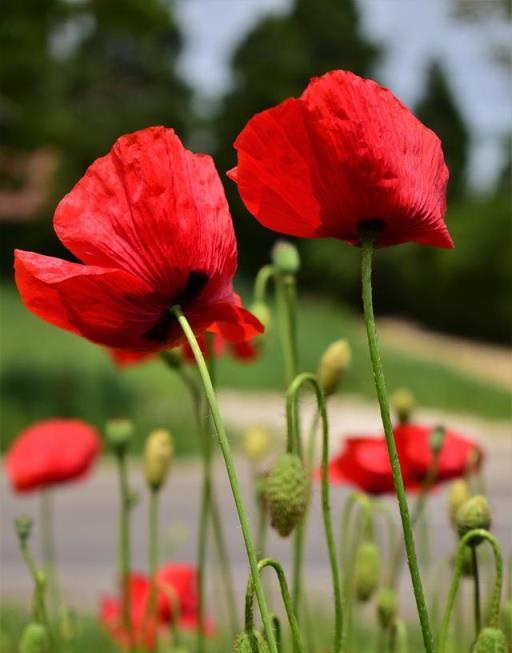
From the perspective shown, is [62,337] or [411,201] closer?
[411,201]

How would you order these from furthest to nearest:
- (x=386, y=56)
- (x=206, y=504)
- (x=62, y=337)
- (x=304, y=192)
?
1. (x=386, y=56)
2. (x=62, y=337)
3. (x=206, y=504)
4. (x=304, y=192)

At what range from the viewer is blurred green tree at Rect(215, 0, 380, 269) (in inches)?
985

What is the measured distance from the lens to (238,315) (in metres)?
0.79

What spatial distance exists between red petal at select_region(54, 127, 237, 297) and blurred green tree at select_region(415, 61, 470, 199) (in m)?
24.7

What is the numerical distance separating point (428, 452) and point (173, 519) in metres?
5.27

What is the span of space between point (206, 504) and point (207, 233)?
1.44 ft

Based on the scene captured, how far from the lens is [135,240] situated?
29.5 inches

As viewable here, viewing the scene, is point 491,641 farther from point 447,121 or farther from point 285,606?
point 447,121

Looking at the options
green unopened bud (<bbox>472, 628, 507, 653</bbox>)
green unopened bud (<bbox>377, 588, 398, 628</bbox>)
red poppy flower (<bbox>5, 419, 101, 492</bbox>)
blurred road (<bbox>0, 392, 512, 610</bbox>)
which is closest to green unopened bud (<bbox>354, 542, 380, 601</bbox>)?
green unopened bud (<bbox>377, 588, 398, 628</bbox>)

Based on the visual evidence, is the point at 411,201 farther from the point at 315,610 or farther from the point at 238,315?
the point at 315,610

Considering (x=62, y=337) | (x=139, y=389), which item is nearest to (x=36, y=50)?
(x=139, y=389)

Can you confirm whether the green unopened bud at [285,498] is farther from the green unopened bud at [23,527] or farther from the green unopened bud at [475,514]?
the green unopened bud at [23,527]

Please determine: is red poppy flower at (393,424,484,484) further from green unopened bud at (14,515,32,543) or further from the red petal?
the red petal

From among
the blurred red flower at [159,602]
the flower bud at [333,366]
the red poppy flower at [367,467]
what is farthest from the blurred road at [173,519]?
the flower bud at [333,366]
